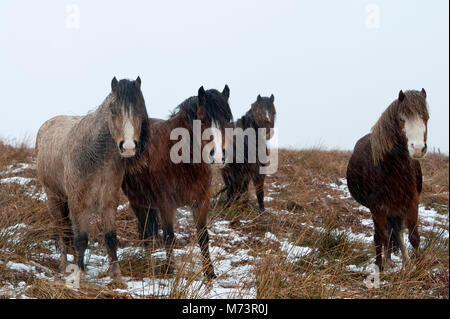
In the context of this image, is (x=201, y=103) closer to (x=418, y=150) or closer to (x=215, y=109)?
(x=215, y=109)

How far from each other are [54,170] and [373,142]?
3.89 metres

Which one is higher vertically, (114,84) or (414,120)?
(114,84)

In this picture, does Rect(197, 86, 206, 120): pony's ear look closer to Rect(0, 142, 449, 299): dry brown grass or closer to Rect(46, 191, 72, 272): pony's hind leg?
Rect(0, 142, 449, 299): dry brown grass

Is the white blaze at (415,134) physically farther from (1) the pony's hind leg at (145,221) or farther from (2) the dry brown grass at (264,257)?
(1) the pony's hind leg at (145,221)

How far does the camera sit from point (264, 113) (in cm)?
873

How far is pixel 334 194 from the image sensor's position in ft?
30.3

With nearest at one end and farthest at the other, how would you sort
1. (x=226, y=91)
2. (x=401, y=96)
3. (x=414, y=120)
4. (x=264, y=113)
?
1. (x=414, y=120)
2. (x=401, y=96)
3. (x=226, y=91)
4. (x=264, y=113)

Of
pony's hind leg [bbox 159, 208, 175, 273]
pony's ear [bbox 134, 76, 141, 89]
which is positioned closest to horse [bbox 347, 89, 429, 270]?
pony's hind leg [bbox 159, 208, 175, 273]

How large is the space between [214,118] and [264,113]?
4.56 m

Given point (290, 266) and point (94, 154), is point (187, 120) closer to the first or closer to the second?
point (94, 154)

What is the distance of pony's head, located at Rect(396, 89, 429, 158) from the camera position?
431cm

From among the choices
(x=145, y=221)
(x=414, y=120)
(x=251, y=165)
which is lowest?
(x=145, y=221)

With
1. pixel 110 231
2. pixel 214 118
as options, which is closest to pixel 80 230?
pixel 110 231
